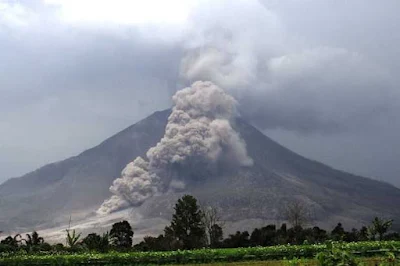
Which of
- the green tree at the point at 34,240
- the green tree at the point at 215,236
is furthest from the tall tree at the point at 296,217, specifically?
the green tree at the point at 34,240

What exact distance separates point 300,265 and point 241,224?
176 m

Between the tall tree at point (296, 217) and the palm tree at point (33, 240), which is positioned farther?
the tall tree at point (296, 217)

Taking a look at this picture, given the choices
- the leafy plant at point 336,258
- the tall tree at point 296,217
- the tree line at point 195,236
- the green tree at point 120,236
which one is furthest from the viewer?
the tall tree at point 296,217

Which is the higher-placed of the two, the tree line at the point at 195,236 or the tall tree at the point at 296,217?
the tall tree at the point at 296,217

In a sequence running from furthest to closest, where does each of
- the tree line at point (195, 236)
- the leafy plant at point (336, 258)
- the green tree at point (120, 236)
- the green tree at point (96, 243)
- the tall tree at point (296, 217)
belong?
the tall tree at point (296, 217)
the green tree at point (120, 236)
the tree line at point (195, 236)
the green tree at point (96, 243)
the leafy plant at point (336, 258)

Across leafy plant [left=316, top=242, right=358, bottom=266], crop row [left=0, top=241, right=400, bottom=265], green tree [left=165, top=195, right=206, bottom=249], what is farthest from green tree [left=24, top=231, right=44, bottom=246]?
leafy plant [left=316, top=242, right=358, bottom=266]

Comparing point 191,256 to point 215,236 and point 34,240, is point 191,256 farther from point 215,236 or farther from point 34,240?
point 215,236

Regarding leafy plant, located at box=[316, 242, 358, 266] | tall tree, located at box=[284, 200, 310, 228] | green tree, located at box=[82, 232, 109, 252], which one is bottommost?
leafy plant, located at box=[316, 242, 358, 266]

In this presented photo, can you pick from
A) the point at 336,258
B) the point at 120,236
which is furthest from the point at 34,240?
the point at 336,258

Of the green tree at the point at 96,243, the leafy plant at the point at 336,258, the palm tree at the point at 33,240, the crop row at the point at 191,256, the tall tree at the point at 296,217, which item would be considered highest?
the tall tree at the point at 296,217

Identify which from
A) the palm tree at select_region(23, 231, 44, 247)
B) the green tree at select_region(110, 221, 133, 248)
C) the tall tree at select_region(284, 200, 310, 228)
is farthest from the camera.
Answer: the tall tree at select_region(284, 200, 310, 228)

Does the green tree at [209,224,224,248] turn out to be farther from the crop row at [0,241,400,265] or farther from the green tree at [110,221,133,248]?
the crop row at [0,241,400,265]

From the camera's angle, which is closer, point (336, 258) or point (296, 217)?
point (336, 258)

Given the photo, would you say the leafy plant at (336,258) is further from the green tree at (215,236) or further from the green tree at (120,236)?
the green tree at (215,236)
